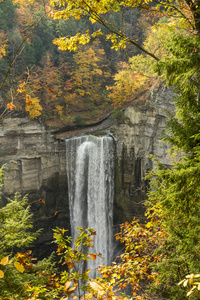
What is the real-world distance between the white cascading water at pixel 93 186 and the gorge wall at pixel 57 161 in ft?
2.25

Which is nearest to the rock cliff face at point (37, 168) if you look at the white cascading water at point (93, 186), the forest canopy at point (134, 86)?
the white cascading water at point (93, 186)

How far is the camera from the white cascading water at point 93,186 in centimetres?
Answer: 1616

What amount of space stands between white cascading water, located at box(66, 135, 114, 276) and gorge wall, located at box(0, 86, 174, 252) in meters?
0.69

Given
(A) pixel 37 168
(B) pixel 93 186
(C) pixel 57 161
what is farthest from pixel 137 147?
(A) pixel 37 168

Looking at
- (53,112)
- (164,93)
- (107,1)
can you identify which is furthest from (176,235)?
(53,112)

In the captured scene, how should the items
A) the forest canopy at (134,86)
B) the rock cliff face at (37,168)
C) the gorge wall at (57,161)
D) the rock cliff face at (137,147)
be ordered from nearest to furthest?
the forest canopy at (134,86) → the rock cliff face at (137,147) → the gorge wall at (57,161) → the rock cliff face at (37,168)

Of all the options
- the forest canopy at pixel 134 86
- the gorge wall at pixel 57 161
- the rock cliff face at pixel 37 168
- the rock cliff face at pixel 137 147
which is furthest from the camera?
the rock cliff face at pixel 37 168

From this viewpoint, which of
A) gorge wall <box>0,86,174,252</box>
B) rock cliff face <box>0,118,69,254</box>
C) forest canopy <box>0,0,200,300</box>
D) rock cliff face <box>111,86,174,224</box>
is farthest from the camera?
rock cliff face <box>0,118,69,254</box>

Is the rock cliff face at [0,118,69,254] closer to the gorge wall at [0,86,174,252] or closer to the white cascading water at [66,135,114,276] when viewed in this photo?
the gorge wall at [0,86,174,252]

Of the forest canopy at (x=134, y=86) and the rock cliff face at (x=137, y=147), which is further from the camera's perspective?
the rock cliff face at (x=137, y=147)

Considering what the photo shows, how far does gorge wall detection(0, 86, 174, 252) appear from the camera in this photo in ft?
52.2

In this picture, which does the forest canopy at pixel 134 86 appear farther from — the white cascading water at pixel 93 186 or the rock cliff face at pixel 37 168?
the white cascading water at pixel 93 186

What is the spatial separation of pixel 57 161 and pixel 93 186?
3.18 m

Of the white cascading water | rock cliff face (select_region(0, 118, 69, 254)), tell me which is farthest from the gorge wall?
the white cascading water
